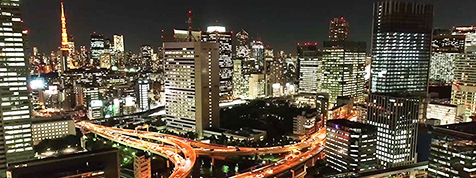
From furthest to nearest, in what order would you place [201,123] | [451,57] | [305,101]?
[451,57] → [305,101] → [201,123]

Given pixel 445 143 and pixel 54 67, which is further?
pixel 54 67

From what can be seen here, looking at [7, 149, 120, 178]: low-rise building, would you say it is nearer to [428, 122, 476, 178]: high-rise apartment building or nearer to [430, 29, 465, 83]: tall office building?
[428, 122, 476, 178]: high-rise apartment building

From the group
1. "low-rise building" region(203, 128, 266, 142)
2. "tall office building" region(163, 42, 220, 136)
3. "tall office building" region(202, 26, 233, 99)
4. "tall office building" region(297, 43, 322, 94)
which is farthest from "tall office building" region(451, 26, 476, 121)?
"tall office building" region(202, 26, 233, 99)

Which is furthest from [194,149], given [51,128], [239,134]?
[51,128]

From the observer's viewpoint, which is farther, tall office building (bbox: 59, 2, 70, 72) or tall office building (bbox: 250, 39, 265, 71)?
tall office building (bbox: 250, 39, 265, 71)

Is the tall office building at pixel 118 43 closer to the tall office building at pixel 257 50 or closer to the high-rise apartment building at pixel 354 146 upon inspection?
the tall office building at pixel 257 50

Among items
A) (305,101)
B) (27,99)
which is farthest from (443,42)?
(27,99)

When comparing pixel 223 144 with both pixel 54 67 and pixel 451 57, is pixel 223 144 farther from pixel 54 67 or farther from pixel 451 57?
pixel 54 67

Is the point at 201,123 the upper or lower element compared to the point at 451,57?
lower
